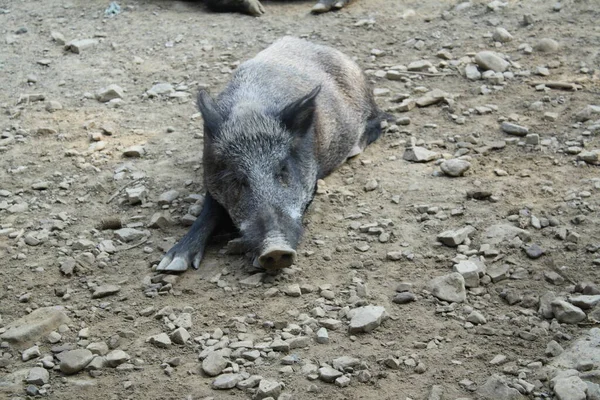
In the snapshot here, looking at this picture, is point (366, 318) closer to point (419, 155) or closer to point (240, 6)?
point (419, 155)

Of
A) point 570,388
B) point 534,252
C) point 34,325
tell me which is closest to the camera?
point 570,388

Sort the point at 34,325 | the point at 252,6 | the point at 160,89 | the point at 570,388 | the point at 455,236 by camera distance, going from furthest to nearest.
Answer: the point at 252,6 → the point at 160,89 → the point at 455,236 → the point at 34,325 → the point at 570,388

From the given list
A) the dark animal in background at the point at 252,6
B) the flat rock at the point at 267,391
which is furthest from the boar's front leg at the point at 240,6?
the flat rock at the point at 267,391

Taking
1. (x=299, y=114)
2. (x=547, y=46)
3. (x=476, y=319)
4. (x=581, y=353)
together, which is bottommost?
(x=547, y=46)

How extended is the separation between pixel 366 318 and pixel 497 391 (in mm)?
800

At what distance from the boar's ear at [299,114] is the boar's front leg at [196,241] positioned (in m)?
0.69

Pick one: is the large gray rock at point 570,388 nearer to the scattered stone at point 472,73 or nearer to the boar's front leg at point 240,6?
the scattered stone at point 472,73

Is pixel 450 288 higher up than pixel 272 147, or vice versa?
pixel 272 147

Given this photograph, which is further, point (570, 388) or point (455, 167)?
point (455, 167)

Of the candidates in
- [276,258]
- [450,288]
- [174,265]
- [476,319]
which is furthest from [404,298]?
[174,265]

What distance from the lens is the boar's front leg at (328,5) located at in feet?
28.0

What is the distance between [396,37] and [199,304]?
166 inches

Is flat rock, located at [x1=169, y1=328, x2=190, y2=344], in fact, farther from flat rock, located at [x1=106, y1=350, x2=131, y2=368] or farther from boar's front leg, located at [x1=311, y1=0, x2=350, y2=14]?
boar's front leg, located at [x1=311, y1=0, x2=350, y2=14]

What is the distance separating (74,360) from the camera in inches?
155
